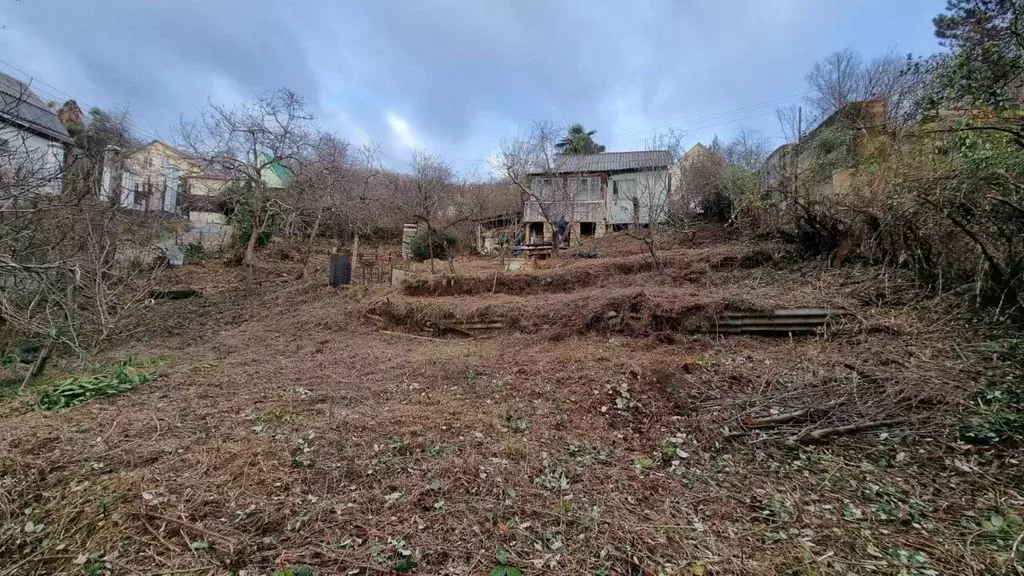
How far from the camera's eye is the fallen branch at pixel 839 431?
9.45 ft

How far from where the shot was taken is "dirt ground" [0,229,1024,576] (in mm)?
1942

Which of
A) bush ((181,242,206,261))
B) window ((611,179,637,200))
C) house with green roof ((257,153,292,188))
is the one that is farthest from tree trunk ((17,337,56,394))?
window ((611,179,637,200))

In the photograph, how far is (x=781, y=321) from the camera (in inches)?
200

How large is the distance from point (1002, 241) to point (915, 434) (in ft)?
9.35

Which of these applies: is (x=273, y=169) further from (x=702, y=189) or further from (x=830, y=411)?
(x=830, y=411)

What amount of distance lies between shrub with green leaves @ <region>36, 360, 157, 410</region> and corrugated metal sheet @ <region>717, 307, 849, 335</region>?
643 centimetres

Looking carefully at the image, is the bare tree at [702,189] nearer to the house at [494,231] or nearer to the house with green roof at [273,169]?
the house at [494,231]

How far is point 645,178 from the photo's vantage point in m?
17.0

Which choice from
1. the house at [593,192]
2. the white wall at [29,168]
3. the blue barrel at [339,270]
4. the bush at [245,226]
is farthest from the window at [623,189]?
the white wall at [29,168]

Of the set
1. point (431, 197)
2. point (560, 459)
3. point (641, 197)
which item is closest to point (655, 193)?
point (641, 197)

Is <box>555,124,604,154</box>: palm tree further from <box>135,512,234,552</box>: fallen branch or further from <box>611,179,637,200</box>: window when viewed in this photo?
<box>135,512,234,552</box>: fallen branch

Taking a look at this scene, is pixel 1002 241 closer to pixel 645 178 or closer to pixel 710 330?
pixel 710 330

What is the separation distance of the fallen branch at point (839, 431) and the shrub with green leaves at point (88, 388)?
5.79 metres

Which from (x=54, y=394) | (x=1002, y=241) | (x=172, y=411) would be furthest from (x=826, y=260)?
(x=54, y=394)
